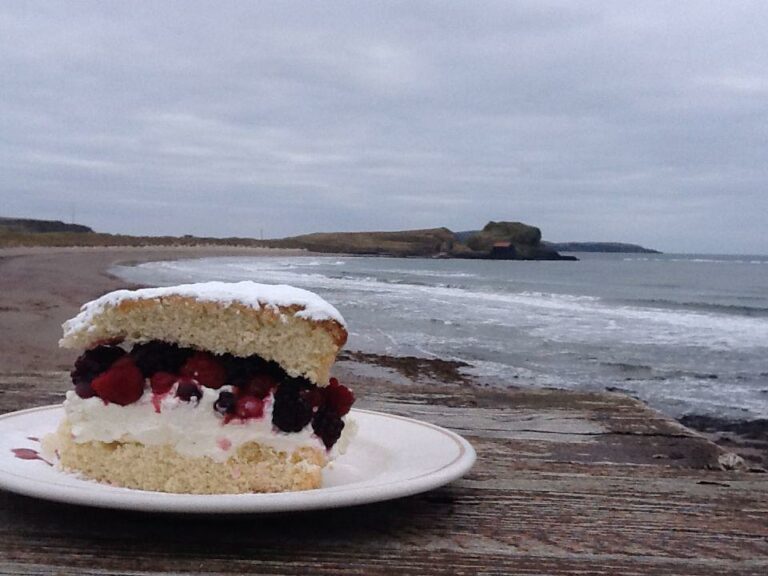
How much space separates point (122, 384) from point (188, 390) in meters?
0.17

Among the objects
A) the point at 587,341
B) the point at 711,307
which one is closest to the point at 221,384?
the point at 587,341

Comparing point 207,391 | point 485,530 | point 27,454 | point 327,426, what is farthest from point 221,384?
point 485,530

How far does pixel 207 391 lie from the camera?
2002mm

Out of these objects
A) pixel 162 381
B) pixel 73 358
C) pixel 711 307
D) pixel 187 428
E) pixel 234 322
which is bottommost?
pixel 73 358

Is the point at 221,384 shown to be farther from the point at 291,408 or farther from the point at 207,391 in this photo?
the point at 291,408

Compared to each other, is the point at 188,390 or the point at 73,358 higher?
the point at 188,390

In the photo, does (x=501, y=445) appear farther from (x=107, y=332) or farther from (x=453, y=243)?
(x=453, y=243)

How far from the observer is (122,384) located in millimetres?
1993

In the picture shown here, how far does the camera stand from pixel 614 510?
5.88 feet

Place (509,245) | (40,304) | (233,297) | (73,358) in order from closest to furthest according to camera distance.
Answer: (233,297) → (73,358) → (40,304) → (509,245)

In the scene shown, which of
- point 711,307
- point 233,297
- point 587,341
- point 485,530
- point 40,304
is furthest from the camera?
point 711,307

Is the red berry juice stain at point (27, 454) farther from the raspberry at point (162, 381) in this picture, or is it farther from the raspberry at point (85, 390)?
A: the raspberry at point (162, 381)

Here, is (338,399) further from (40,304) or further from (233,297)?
(40,304)

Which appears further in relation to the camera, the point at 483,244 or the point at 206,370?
the point at 483,244
